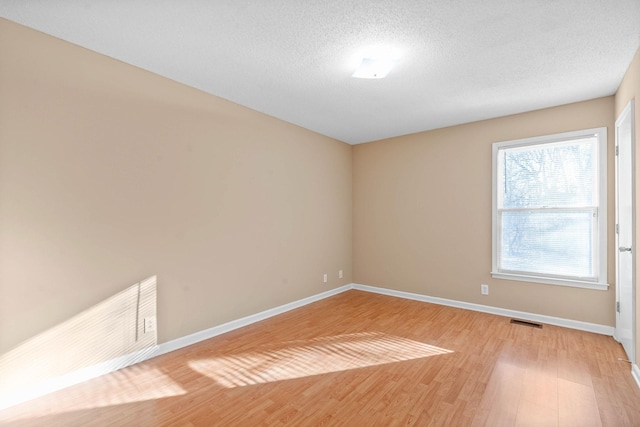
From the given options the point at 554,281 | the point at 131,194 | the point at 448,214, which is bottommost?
the point at 554,281

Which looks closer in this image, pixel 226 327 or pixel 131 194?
pixel 131 194

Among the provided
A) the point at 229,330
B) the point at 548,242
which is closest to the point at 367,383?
the point at 229,330

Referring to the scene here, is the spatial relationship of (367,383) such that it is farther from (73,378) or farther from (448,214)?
(448,214)

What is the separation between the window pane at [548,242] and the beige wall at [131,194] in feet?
9.40

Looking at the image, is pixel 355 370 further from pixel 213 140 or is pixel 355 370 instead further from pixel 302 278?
pixel 213 140

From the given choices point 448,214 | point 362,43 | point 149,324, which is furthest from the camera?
point 448,214

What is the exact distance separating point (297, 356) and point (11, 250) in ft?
7.56

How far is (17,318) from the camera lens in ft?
6.63

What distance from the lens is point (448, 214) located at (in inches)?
169

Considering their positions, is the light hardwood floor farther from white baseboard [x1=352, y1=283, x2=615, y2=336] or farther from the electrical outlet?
the electrical outlet

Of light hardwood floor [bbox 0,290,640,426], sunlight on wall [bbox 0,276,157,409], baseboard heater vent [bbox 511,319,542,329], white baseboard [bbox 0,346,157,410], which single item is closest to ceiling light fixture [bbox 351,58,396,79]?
light hardwood floor [bbox 0,290,640,426]

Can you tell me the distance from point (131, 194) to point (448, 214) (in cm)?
395

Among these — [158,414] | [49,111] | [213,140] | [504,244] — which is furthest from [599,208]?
[49,111]

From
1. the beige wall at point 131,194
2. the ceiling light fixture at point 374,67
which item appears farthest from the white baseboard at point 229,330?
the ceiling light fixture at point 374,67
